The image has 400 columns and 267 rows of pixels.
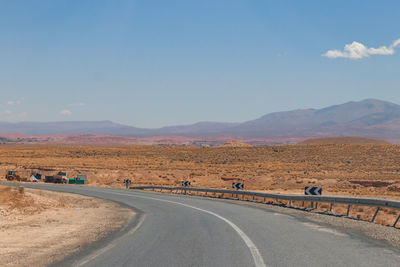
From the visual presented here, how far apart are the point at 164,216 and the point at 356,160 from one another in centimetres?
6679

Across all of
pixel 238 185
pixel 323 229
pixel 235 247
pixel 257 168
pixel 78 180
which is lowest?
pixel 78 180

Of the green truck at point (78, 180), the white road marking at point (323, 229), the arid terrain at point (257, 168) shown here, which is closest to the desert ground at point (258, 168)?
the arid terrain at point (257, 168)

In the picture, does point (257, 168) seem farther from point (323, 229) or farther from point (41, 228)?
point (41, 228)

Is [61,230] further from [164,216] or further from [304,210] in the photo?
[304,210]

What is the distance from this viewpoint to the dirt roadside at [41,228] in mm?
10188

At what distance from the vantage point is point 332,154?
292ft

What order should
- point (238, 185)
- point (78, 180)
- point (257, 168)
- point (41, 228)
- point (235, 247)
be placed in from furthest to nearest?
point (257, 168), point (78, 180), point (238, 185), point (41, 228), point (235, 247)

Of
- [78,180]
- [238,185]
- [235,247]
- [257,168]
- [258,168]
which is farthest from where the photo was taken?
[257,168]

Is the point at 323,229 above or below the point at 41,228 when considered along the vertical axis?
above

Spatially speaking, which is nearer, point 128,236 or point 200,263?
point 200,263

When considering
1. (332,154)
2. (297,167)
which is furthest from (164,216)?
(332,154)

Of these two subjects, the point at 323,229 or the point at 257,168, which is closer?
the point at 323,229

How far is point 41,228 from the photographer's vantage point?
1498 centimetres

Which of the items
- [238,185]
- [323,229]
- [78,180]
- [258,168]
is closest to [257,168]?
[258,168]
